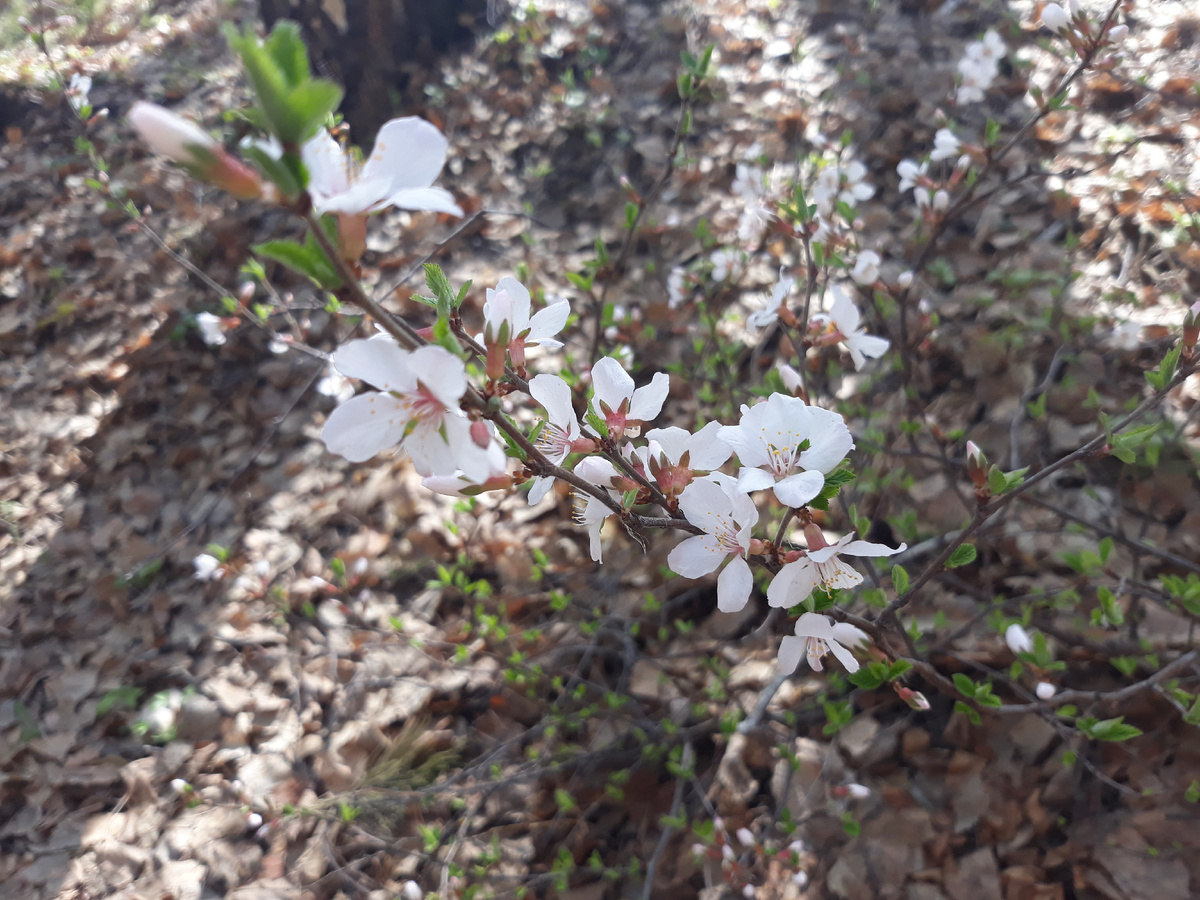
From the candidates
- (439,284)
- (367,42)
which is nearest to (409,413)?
(439,284)

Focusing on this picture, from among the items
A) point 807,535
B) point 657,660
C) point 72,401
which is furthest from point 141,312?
point 807,535

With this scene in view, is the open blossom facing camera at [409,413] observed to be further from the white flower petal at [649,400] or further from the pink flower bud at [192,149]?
the white flower petal at [649,400]

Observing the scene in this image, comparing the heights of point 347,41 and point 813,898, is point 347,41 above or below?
above

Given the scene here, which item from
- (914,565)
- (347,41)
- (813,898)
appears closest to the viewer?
(813,898)

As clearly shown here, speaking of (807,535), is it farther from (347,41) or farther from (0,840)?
(347,41)

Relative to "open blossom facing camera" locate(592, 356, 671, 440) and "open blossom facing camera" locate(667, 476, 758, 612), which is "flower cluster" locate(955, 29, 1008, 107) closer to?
"open blossom facing camera" locate(592, 356, 671, 440)
